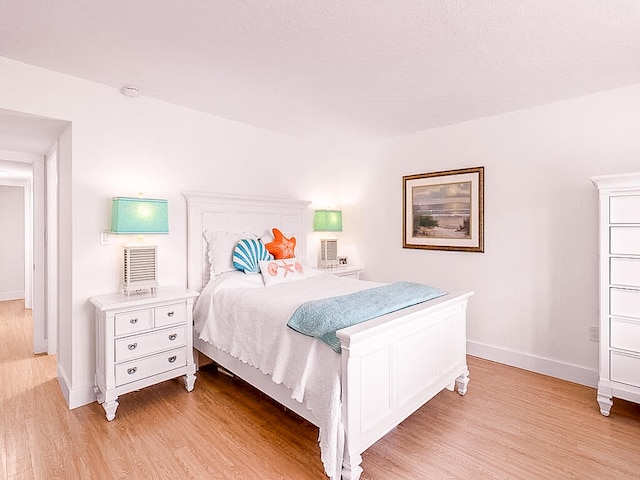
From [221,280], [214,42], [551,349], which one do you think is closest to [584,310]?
[551,349]

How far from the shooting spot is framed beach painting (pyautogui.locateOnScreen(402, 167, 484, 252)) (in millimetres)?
3549

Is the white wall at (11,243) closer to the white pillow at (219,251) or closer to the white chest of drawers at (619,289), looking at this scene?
the white pillow at (219,251)

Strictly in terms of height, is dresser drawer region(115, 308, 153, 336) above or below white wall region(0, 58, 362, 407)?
below

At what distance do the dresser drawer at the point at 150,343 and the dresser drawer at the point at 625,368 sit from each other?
3168 millimetres

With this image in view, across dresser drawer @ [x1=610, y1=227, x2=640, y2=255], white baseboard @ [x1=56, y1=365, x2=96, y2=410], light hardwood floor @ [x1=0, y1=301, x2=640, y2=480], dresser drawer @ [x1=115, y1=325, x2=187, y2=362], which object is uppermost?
dresser drawer @ [x1=610, y1=227, x2=640, y2=255]

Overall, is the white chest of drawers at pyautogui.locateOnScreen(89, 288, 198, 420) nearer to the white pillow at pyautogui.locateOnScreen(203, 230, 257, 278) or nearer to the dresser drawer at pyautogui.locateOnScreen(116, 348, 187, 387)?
the dresser drawer at pyautogui.locateOnScreen(116, 348, 187, 387)

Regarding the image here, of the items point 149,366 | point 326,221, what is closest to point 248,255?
point 149,366

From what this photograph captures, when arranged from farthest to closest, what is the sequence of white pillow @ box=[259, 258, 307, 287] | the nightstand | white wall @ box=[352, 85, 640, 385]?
the nightstand < white pillow @ box=[259, 258, 307, 287] < white wall @ box=[352, 85, 640, 385]

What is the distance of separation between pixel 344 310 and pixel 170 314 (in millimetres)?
1474

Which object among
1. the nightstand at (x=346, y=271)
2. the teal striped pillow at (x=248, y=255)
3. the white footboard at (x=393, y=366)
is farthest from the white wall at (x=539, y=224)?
the teal striped pillow at (x=248, y=255)

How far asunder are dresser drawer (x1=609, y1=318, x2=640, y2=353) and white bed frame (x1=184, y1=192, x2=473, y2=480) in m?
0.98

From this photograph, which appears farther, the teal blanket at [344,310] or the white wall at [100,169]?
the white wall at [100,169]

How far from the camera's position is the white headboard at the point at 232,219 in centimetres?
319

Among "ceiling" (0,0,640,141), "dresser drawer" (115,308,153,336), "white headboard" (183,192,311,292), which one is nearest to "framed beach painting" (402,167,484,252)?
"ceiling" (0,0,640,141)
